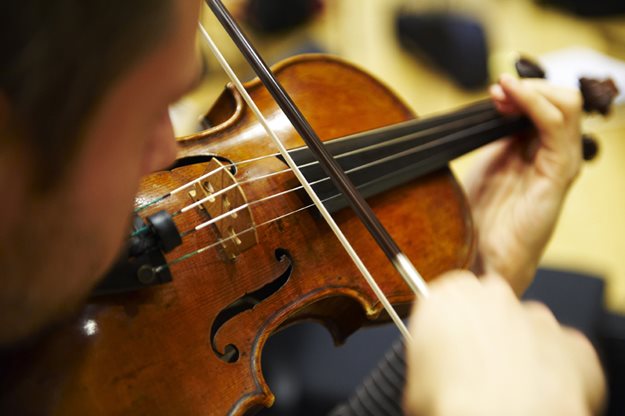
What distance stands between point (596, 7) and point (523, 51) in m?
0.38

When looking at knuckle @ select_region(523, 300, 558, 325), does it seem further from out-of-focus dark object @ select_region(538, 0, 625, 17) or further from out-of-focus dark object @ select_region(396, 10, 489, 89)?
out-of-focus dark object @ select_region(538, 0, 625, 17)

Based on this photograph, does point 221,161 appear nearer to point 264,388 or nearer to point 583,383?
point 264,388

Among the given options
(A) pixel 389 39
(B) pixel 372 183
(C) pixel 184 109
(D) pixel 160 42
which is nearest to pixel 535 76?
(B) pixel 372 183

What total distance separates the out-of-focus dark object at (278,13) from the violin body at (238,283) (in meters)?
1.72

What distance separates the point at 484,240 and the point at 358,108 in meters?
0.36

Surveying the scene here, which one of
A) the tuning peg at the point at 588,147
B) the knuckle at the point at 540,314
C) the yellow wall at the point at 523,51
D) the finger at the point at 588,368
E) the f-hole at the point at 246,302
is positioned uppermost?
the f-hole at the point at 246,302

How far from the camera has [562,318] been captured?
1187mm

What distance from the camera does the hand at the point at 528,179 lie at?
100 centimetres

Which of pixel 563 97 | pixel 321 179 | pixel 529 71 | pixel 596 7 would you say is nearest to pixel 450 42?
pixel 596 7

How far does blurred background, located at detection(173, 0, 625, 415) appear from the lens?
1.80m

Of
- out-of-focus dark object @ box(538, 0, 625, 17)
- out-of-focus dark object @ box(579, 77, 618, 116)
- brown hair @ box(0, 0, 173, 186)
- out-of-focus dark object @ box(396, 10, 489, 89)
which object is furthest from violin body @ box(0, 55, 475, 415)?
out-of-focus dark object @ box(538, 0, 625, 17)

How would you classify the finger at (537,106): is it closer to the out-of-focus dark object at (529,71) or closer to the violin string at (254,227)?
the out-of-focus dark object at (529,71)

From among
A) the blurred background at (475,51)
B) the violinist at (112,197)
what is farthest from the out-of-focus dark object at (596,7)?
the violinist at (112,197)

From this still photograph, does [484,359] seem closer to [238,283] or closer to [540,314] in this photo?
[540,314]
